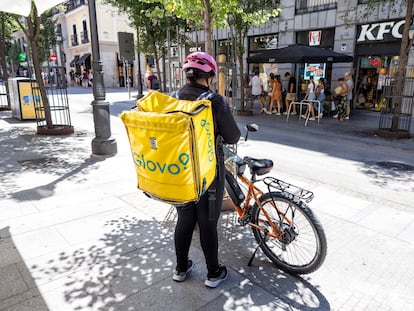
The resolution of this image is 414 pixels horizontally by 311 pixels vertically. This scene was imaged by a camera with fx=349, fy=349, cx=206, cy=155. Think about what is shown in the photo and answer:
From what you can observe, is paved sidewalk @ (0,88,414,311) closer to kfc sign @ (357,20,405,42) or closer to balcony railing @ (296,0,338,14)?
kfc sign @ (357,20,405,42)

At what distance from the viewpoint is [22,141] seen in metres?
8.90

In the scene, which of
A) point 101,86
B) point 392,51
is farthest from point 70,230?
point 392,51

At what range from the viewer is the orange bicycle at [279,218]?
296 centimetres

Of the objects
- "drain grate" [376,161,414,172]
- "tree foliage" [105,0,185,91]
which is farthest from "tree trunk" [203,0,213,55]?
"tree foliage" [105,0,185,91]

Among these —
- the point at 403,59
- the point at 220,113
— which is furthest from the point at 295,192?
the point at 403,59

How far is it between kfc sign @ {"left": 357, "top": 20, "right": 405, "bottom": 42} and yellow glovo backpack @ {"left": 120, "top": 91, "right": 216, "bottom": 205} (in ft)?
43.5

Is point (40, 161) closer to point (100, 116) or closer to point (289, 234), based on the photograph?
point (100, 116)

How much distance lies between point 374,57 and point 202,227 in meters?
14.2

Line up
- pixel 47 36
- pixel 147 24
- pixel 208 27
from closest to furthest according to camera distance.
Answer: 1. pixel 208 27
2. pixel 147 24
3. pixel 47 36

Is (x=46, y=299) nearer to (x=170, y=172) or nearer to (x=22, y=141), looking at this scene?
(x=170, y=172)

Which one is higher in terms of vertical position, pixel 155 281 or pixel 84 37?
pixel 84 37

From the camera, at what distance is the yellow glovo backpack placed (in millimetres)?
2338

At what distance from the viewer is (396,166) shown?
6914 millimetres

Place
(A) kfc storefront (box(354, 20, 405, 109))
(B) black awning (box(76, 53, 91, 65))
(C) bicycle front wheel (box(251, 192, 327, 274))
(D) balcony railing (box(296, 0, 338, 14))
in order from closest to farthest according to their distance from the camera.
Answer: (C) bicycle front wheel (box(251, 192, 327, 274)), (A) kfc storefront (box(354, 20, 405, 109)), (D) balcony railing (box(296, 0, 338, 14)), (B) black awning (box(76, 53, 91, 65))
